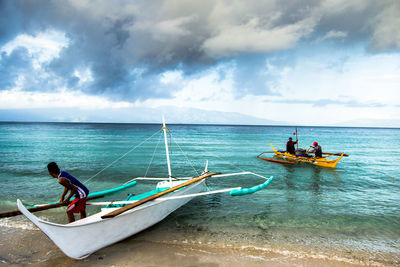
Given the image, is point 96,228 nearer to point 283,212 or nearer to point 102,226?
point 102,226

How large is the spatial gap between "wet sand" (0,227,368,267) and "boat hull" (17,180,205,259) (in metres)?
0.33

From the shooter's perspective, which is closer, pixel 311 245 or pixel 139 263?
pixel 139 263

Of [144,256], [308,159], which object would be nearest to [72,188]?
[144,256]

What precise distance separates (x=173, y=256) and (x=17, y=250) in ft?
14.0

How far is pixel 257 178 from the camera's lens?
14.5 m

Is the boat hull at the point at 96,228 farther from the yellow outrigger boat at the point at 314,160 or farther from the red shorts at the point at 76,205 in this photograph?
the yellow outrigger boat at the point at 314,160

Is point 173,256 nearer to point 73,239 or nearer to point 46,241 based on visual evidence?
point 73,239

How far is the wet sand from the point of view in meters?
5.39

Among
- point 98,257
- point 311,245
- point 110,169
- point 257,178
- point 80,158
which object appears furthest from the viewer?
point 80,158

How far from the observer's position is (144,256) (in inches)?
223

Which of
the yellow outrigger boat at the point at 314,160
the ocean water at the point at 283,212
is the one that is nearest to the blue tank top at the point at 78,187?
the ocean water at the point at 283,212

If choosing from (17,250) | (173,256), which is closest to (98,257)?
(173,256)

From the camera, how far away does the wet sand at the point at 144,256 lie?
539 centimetres

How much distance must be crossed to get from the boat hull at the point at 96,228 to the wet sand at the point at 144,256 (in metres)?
0.33
